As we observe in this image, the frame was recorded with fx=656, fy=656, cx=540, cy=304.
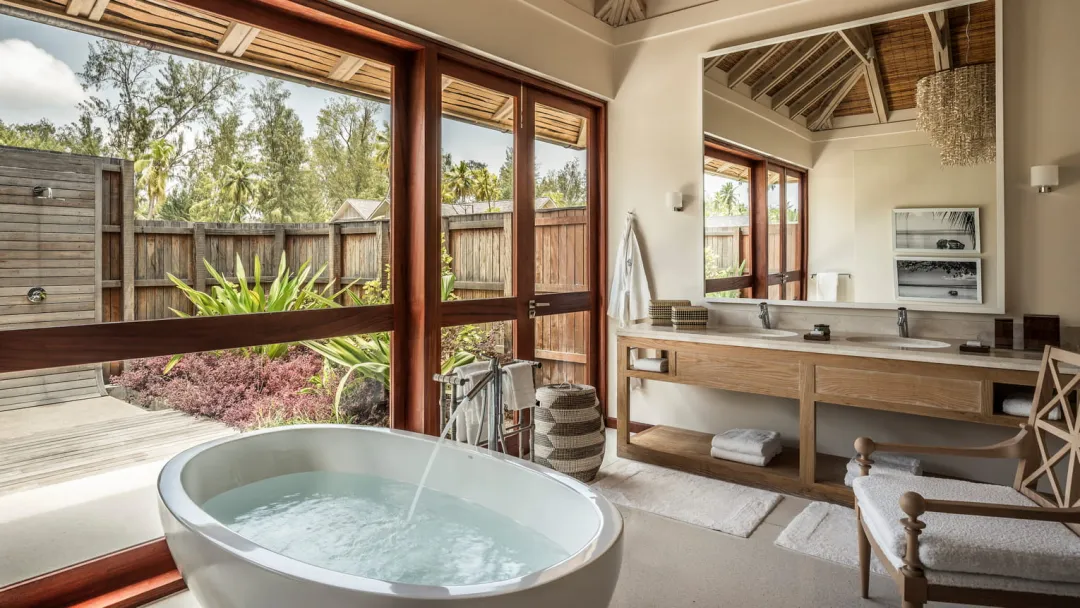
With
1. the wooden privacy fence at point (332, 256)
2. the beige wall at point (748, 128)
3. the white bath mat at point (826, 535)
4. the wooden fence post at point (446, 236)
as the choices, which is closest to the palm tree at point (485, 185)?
the wooden privacy fence at point (332, 256)

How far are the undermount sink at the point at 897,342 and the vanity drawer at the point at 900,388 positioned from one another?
220mm

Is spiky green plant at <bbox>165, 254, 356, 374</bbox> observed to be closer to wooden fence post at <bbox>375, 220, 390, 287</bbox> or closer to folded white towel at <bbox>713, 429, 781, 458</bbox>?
wooden fence post at <bbox>375, 220, 390, 287</bbox>

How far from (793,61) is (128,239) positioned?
3.54 meters

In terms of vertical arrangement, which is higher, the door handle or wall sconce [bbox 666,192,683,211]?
wall sconce [bbox 666,192,683,211]

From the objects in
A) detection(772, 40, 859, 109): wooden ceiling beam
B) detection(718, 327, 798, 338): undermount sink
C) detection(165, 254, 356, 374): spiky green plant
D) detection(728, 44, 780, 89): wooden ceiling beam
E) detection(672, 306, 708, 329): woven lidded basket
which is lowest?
detection(718, 327, 798, 338): undermount sink

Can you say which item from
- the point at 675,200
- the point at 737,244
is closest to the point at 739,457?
the point at 737,244

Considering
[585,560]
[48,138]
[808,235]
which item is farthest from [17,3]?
[808,235]

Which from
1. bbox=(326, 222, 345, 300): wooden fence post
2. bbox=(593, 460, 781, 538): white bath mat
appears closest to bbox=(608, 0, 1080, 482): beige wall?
bbox=(593, 460, 781, 538): white bath mat

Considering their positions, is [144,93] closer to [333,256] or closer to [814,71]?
[333,256]

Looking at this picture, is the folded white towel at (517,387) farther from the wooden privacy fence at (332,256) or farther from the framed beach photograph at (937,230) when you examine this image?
the framed beach photograph at (937,230)

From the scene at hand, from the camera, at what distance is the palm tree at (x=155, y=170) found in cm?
256

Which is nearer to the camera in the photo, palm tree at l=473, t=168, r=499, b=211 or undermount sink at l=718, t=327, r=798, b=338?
undermount sink at l=718, t=327, r=798, b=338

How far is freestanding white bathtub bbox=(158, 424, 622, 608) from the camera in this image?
1.57 metres

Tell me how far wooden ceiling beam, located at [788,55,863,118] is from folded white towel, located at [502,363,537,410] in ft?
7.31
